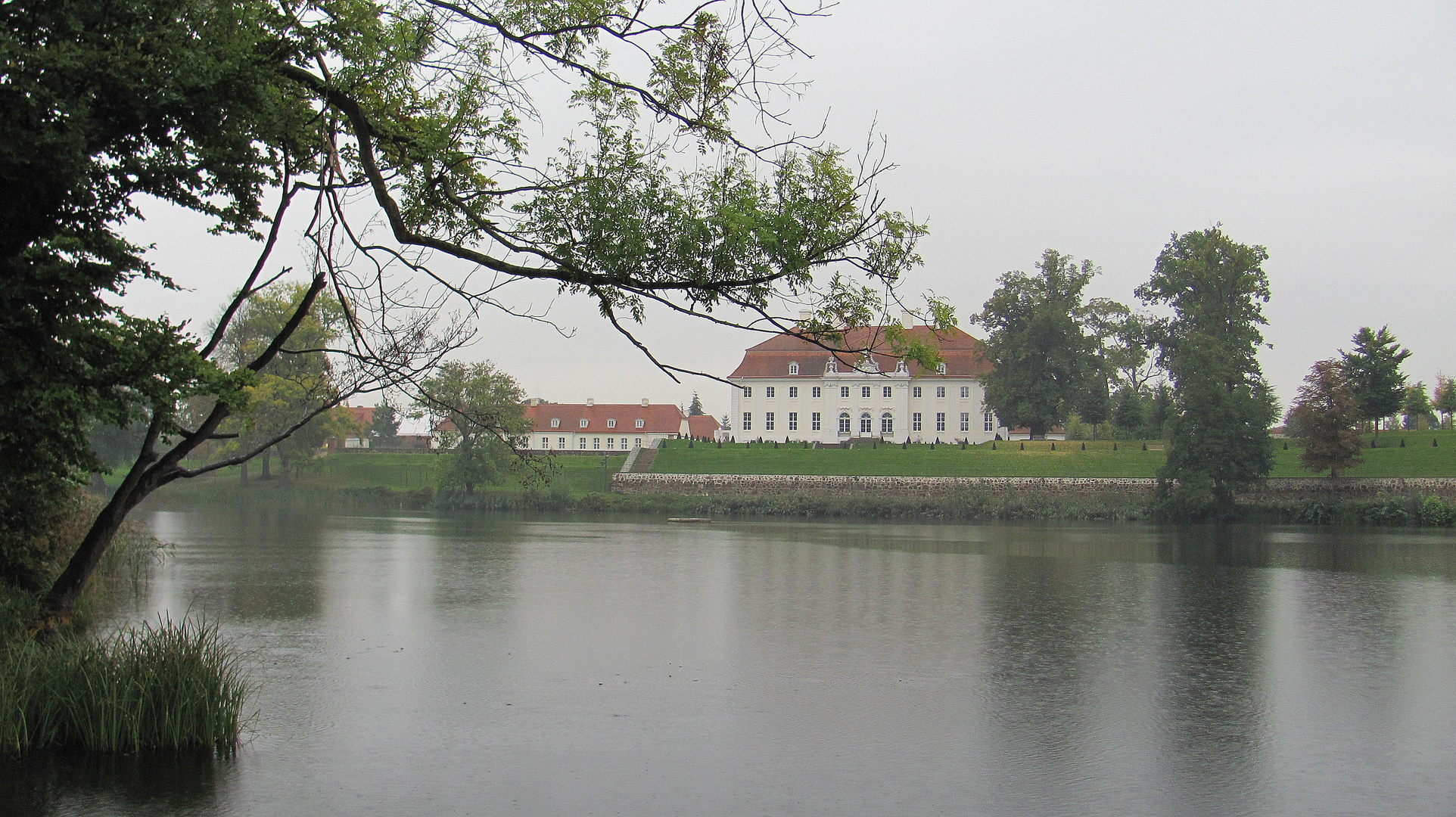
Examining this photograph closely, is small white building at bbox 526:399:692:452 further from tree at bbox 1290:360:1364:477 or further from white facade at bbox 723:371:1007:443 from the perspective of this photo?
tree at bbox 1290:360:1364:477

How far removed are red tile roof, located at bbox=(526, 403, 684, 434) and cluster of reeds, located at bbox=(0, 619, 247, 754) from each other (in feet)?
229

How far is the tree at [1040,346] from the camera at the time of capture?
54781mm

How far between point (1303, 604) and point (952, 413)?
52.6 m

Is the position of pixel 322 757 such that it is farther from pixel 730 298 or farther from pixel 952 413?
pixel 952 413

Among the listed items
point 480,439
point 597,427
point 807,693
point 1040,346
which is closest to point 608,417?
point 597,427

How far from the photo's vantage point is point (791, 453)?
55656 millimetres

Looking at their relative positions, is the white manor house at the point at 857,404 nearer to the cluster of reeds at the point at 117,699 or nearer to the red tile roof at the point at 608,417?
the red tile roof at the point at 608,417

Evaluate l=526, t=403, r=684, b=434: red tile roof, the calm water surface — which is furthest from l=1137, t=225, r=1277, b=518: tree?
l=526, t=403, r=684, b=434: red tile roof

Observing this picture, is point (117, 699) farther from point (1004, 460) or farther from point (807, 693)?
point (1004, 460)

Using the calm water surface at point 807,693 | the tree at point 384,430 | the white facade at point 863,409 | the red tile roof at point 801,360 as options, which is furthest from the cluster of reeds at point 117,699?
the tree at point 384,430

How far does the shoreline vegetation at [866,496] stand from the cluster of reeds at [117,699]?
109ft

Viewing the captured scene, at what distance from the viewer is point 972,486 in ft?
153

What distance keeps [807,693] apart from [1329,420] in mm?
37446

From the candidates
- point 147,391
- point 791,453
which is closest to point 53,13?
point 147,391
